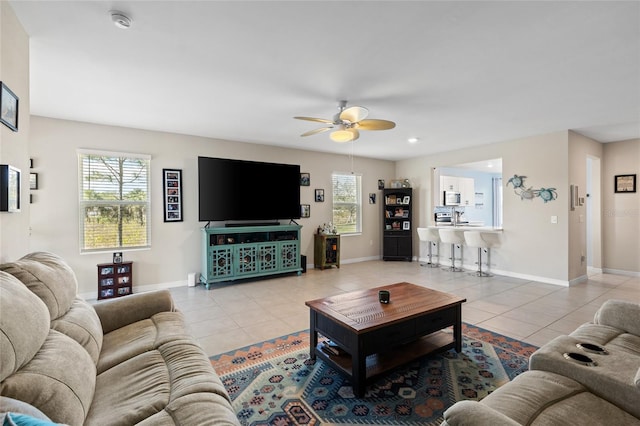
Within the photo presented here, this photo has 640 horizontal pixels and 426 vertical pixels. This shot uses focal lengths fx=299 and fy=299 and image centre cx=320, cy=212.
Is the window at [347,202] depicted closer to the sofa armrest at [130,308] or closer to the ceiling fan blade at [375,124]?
the ceiling fan blade at [375,124]

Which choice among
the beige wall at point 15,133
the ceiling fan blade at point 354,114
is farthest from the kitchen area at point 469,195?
the beige wall at point 15,133

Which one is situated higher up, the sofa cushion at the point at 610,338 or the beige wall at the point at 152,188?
the beige wall at the point at 152,188

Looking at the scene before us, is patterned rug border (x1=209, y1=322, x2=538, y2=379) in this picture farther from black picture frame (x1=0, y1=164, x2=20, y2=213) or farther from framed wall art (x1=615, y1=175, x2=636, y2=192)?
framed wall art (x1=615, y1=175, x2=636, y2=192)

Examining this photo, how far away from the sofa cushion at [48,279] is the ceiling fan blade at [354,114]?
8.95ft

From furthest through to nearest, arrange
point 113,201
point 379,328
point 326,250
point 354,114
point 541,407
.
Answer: point 326,250
point 113,201
point 354,114
point 379,328
point 541,407

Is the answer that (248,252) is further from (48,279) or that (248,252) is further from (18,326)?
(18,326)

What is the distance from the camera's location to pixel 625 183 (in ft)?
18.5

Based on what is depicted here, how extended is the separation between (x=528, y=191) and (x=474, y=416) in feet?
17.7

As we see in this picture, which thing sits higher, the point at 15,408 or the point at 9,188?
the point at 9,188

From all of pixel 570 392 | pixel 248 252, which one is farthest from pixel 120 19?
pixel 248 252

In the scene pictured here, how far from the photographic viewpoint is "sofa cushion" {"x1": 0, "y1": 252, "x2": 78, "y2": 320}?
4.84ft

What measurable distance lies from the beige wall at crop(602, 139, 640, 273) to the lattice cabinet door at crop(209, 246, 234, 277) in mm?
7179

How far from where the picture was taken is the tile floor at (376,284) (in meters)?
3.18

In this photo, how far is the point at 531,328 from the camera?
126 inches
